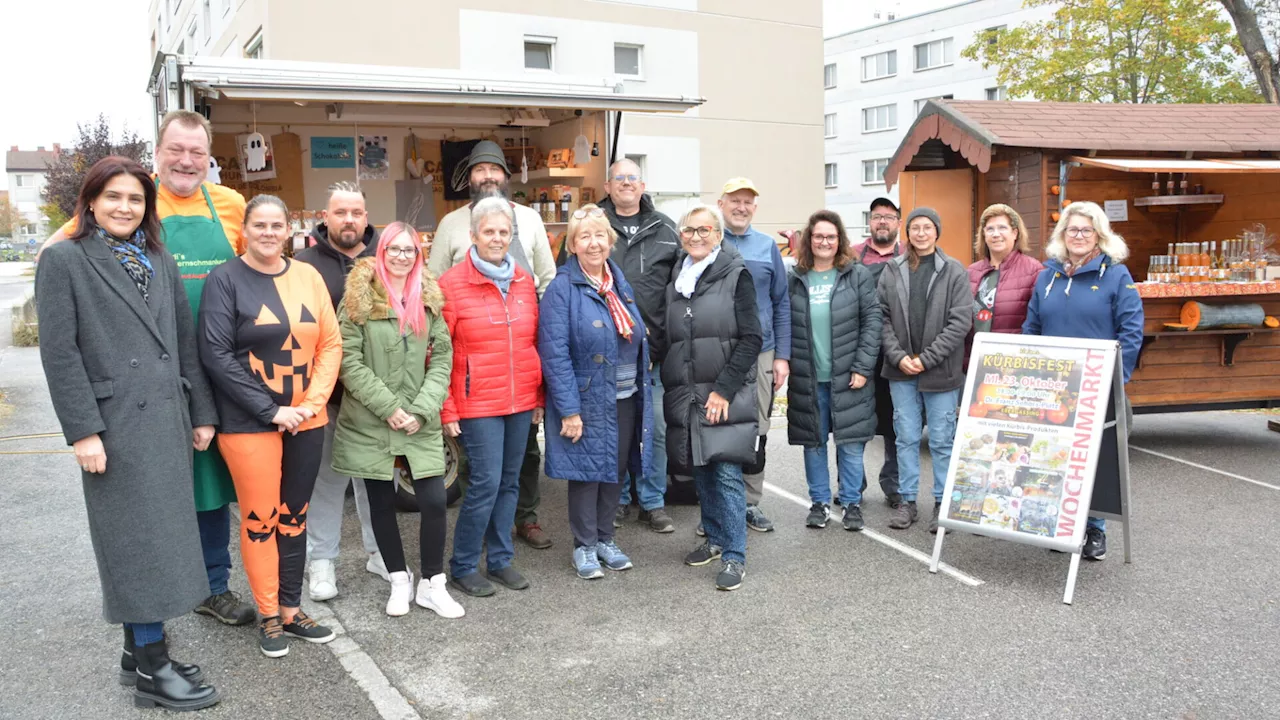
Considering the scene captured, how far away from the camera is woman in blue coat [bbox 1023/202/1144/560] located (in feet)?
16.3

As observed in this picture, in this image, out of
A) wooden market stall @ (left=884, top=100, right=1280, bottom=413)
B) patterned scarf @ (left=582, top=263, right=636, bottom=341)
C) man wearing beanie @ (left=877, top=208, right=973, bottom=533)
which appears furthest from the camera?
wooden market stall @ (left=884, top=100, right=1280, bottom=413)

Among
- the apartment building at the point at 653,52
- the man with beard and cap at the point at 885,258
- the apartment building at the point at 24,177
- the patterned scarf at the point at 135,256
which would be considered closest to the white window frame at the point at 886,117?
the apartment building at the point at 653,52

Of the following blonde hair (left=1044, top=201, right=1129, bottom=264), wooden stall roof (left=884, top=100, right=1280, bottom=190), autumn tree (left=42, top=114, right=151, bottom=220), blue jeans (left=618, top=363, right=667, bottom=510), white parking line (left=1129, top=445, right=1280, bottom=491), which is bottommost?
white parking line (left=1129, top=445, right=1280, bottom=491)

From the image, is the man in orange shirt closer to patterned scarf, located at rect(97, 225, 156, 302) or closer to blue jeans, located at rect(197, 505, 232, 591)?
blue jeans, located at rect(197, 505, 232, 591)

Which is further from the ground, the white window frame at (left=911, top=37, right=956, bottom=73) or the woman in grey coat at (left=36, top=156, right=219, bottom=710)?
the white window frame at (left=911, top=37, right=956, bottom=73)

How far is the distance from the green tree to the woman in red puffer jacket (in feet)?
58.4

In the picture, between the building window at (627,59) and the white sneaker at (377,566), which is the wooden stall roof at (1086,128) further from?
the building window at (627,59)

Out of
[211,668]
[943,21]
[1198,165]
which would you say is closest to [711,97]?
[1198,165]

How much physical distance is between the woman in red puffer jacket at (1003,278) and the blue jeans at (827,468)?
97 cm

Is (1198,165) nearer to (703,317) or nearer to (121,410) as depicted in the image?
(703,317)

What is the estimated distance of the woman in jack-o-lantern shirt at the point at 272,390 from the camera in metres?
3.72

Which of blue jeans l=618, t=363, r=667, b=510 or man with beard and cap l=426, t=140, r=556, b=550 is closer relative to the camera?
man with beard and cap l=426, t=140, r=556, b=550

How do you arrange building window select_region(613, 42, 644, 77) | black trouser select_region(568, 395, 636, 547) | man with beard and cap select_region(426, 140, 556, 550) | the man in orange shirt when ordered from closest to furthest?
the man in orange shirt < black trouser select_region(568, 395, 636, 547) < man with beard and cap select_region(426, 140, 556, 550) < building window select_region(613, 42, 644, 77)

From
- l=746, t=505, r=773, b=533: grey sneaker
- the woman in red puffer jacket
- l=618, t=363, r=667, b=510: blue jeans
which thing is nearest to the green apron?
l=618, t=363, r=667, b=510: blue jeans
